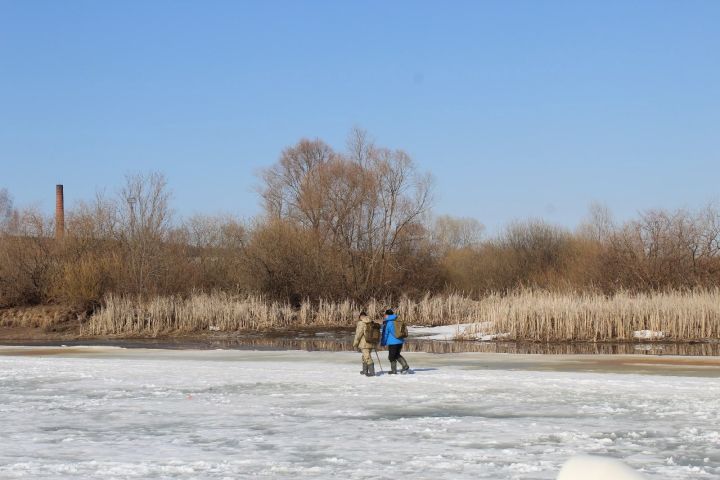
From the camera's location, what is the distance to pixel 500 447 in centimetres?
979

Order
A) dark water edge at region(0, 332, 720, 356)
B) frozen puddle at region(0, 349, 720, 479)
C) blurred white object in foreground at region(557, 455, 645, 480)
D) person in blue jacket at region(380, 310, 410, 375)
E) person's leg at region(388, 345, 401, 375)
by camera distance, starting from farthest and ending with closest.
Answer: dark water edge at region(0, 332, 720, 356), person's leg at region(388, 345, 401, 375), person in blue jacket at region(380, 310, 410, 375), frozen puddle at region(0, 349, 720, 479), blurred white object in foreground at region(557, 455, 645, 480)

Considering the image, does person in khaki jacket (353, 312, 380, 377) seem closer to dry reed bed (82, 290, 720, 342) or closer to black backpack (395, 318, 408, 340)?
black backpack (395, 318, 408, 340)

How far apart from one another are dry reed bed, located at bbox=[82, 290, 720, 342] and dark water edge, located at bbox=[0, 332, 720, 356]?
89 centimetres

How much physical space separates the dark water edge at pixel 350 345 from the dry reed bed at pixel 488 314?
2.91ft

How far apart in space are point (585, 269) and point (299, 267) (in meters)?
13.4

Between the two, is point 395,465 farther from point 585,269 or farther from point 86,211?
point 86,211

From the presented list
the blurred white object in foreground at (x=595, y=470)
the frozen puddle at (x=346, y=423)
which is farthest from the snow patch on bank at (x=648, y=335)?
the blurred white object in foreground at (x=595, y=470)

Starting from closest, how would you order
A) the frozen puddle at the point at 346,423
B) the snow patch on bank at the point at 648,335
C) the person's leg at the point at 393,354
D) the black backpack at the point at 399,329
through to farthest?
the frozen puddle at the point at 346,423
the black backpack at the point at 399,329
the person's leg at the point at 393,354
the snow patch on bank at the point at 648,335

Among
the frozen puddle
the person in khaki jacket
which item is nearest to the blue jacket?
the person in khaki jacket

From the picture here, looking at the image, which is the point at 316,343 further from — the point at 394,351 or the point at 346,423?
the point at 346,423

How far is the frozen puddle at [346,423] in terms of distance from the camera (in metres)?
8.84

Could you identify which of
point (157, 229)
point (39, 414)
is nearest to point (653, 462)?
point (39, 414)

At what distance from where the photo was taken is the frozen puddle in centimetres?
884

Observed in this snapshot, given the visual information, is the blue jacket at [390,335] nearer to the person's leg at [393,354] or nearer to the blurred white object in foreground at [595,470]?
the person's leg at [393,354]
